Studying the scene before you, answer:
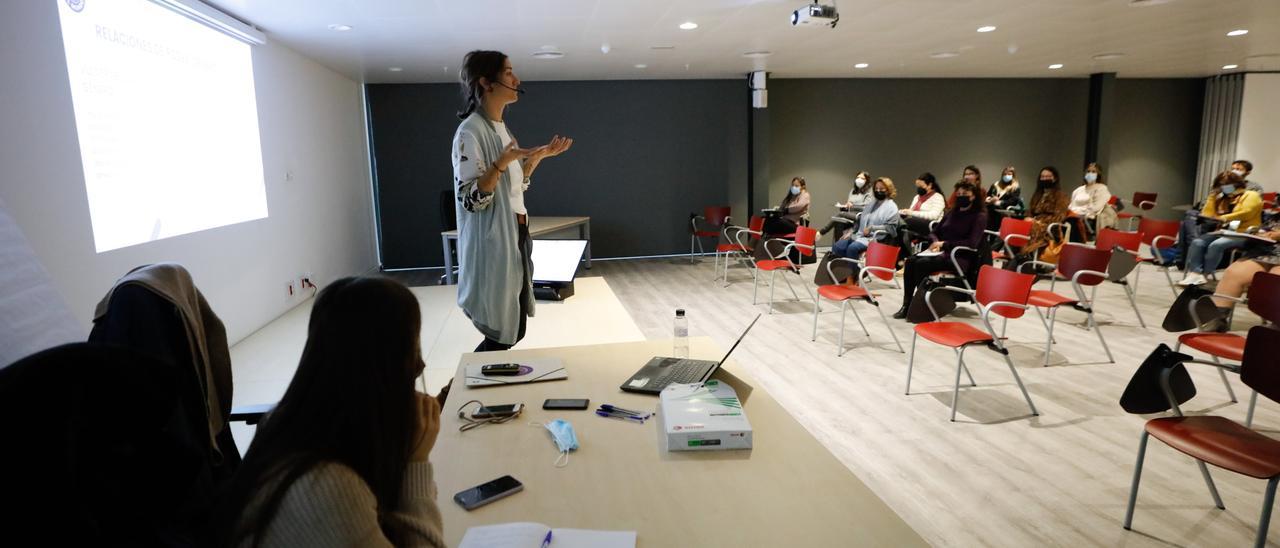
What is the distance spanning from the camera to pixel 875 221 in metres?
7.50

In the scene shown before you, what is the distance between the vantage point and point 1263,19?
260 inches

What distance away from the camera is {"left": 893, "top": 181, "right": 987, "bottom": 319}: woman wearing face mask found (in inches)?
239

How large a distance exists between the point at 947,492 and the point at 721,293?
4.74 metres

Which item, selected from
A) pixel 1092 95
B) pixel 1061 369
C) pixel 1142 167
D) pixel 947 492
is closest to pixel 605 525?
pixel 947 492

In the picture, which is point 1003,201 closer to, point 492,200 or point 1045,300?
point 1045,300

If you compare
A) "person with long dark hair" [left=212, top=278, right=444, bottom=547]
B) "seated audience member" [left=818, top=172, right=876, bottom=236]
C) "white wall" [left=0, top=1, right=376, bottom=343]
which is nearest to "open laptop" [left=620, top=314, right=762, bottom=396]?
"person with long dark hair" [left=212, top=278, right=444, bottom=547]

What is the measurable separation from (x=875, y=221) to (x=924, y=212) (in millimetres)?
576

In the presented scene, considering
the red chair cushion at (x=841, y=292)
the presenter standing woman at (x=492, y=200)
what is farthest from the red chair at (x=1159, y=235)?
the presenter standing woman at (x=492, y=200)

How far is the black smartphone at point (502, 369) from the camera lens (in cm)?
218

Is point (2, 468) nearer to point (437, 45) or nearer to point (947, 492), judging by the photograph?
point (947, 492)

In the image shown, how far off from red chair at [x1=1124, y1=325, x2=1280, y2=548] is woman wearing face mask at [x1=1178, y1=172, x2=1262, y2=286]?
526 cm

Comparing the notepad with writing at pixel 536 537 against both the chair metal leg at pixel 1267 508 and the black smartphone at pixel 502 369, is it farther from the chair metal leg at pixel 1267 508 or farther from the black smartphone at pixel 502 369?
the chair metal leg at pixel 1267 508

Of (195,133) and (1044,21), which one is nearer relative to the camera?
(195,133)

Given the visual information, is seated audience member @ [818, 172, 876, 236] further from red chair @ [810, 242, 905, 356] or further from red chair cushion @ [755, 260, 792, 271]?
red chair @ [810, 242, 905, 356]
